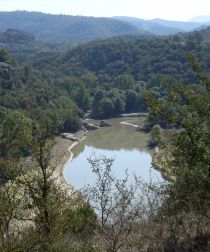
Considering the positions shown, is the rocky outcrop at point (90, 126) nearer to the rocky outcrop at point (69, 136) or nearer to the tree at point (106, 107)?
the rocky outcrop at point (69, 136)

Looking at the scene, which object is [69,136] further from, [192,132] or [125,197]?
[192,132]

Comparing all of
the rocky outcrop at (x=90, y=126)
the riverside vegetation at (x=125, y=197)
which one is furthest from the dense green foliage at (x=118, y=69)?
the riverside vegetation at (x=125, y=197)

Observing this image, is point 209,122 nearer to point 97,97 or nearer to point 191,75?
point 97,97

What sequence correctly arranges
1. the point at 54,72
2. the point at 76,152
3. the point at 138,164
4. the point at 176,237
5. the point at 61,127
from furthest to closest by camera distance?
the point at 54,72, the point at 61,127, the point at 76,152, the point at 138,164, the point at 176,237

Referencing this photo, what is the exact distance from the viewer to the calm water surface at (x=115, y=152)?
48594 millimetres

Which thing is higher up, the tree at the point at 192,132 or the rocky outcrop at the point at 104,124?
the tree at the point at 192,132

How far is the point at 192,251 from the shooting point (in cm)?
1653

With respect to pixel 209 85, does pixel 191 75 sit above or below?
below

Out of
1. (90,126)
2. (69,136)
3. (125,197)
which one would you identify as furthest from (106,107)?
(125,197)

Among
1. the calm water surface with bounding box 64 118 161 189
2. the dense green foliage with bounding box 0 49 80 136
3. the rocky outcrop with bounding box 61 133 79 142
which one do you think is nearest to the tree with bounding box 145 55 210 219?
the calm water surface with bounding box 64 118 161 189

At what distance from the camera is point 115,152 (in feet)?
208

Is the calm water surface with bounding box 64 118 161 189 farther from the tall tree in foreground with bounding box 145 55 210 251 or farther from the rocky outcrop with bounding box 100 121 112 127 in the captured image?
the tall tree in foreground with bounding box 145 55 210 251

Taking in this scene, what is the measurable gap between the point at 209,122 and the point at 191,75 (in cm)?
9305

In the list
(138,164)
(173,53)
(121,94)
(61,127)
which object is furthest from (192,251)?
(173,53)
